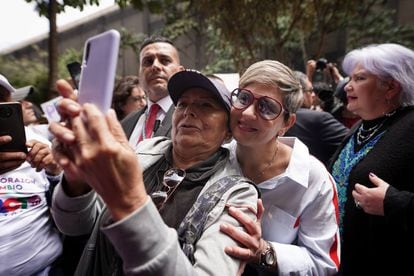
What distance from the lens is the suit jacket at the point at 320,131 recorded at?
2.92 metres

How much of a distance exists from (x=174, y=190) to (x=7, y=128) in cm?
75

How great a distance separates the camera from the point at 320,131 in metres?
2.93

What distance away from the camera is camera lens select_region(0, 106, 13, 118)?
1.53 meters

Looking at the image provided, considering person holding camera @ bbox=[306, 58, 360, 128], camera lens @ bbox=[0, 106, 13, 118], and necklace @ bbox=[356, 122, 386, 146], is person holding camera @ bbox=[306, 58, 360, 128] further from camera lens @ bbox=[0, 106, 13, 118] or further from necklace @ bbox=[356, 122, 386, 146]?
camera lens @ bbox=[0, 106, 13, 118]

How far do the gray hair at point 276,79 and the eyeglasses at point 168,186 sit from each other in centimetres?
49

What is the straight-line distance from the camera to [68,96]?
3.09 ft

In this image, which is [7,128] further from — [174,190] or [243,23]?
[243,23]

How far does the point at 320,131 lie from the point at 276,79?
1505 mm

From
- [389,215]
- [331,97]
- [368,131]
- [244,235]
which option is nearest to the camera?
[244,235]

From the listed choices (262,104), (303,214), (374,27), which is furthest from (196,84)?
(374,27)

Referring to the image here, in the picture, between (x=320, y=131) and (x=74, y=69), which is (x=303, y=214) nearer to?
(x=320, y=131)

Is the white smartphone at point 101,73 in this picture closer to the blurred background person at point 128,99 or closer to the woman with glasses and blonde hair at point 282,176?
the woman with glasses and blonde hair at point 282,176

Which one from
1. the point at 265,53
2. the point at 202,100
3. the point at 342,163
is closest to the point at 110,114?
the point at 202,100

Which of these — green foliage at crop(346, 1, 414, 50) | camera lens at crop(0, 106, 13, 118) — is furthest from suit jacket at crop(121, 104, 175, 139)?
green foliage at crop(346, 1, 414, 50)
